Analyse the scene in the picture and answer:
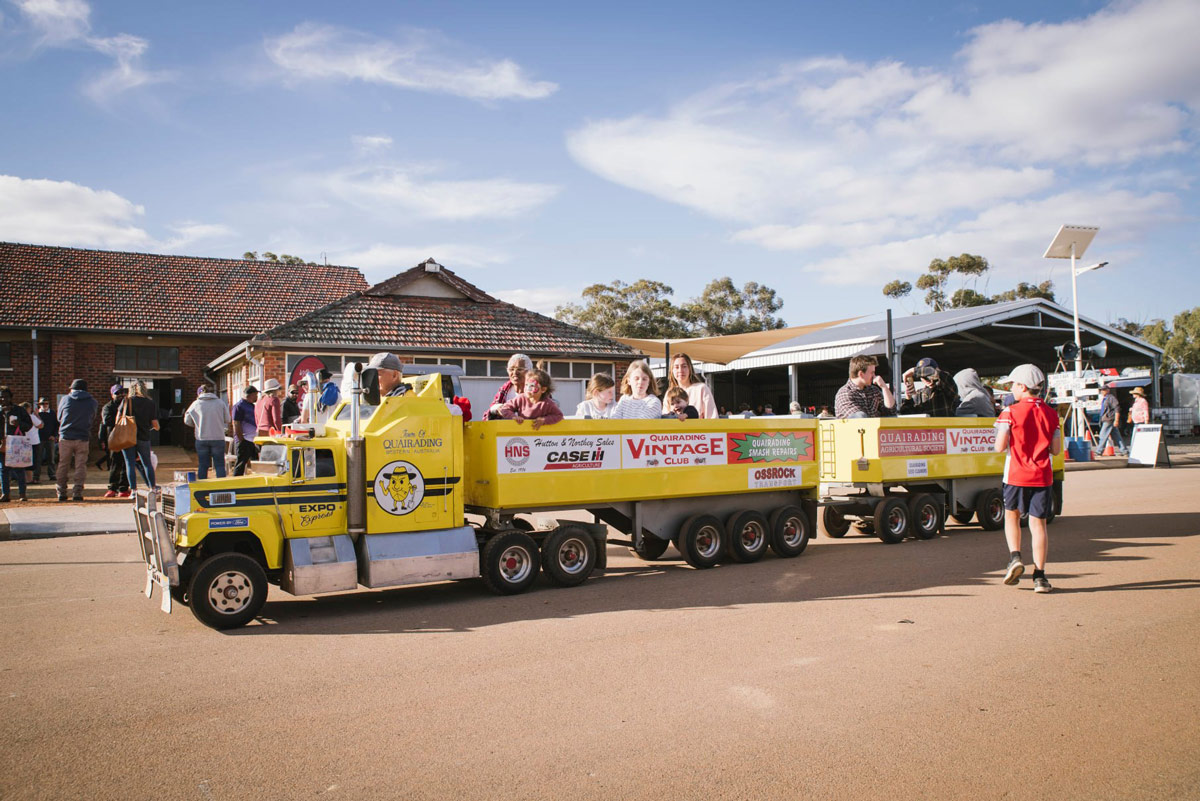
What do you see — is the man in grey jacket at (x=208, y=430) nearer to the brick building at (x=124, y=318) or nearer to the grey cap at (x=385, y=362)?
the grey cap at (x=385, y=362)

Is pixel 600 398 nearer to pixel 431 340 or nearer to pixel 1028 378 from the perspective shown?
pixel 1028 378

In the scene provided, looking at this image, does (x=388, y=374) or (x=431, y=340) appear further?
(x=431, y=340)

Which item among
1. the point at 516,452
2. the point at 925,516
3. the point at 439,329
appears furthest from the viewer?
the point at 439,329

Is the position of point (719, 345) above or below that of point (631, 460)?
above

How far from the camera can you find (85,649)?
19.8 ft

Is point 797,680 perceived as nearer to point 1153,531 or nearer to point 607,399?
point 607,399

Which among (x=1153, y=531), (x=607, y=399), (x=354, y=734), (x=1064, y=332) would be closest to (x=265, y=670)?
(x=354, y=734)

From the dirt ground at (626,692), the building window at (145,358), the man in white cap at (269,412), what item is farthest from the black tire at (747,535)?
the building window at (145,358)

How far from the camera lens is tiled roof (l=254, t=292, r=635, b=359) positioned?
2083cm

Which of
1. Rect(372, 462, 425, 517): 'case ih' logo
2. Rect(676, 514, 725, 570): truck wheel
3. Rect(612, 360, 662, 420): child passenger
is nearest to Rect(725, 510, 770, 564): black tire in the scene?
Rect(676, 514, 725, 570): truck wheel

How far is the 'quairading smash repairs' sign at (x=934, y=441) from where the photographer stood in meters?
10.9

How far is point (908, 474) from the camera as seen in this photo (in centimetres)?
1108

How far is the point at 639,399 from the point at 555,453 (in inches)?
58.4

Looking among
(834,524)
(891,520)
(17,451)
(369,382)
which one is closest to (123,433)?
(17,451)
